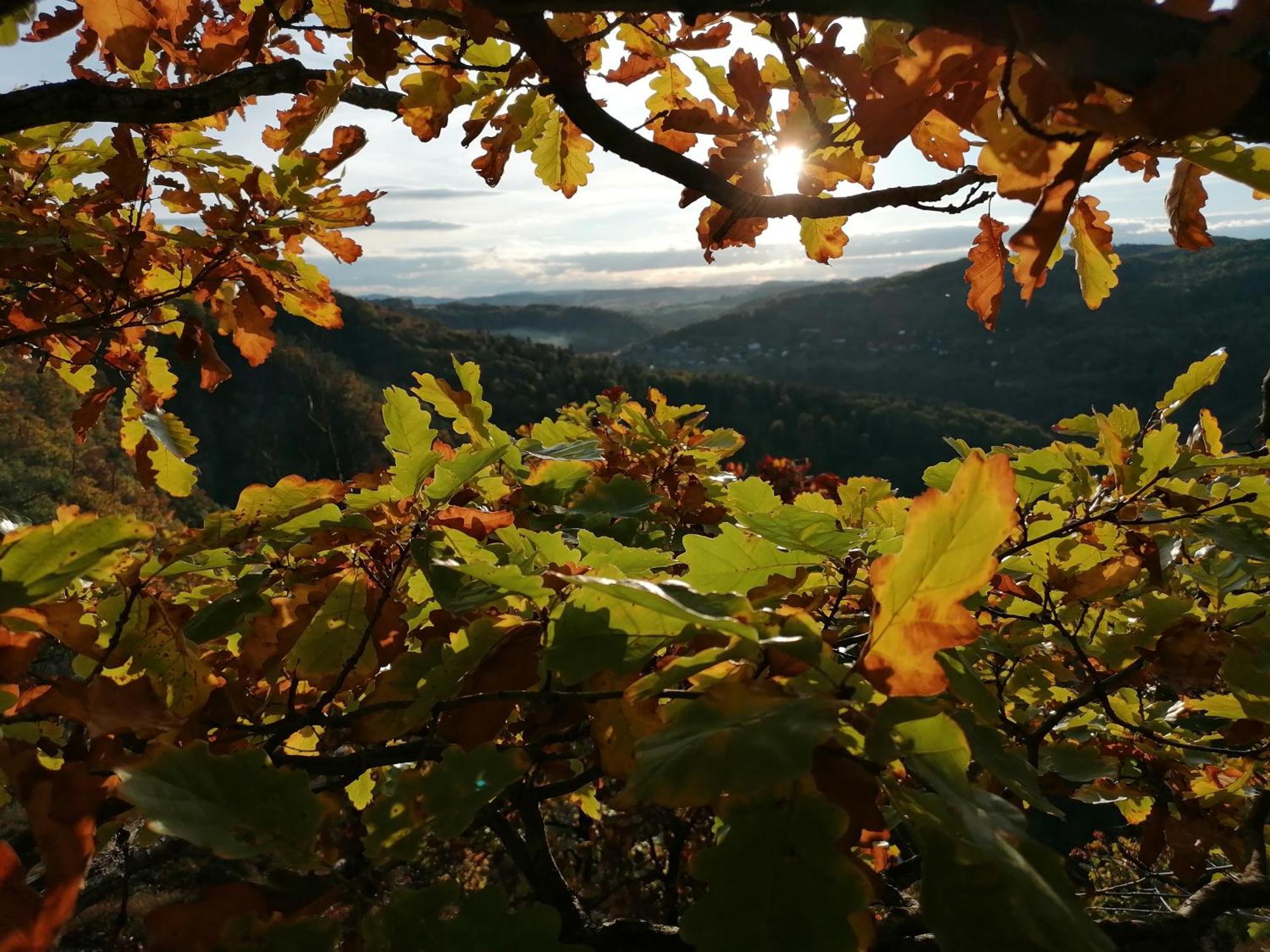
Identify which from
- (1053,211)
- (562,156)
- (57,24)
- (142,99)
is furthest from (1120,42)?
(57,24)

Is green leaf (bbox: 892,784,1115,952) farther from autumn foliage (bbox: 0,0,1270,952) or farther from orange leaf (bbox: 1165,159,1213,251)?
orange leaf (bbox: 1165,159,1213,251)

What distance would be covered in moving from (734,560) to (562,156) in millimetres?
1259

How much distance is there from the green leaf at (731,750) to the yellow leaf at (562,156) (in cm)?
155

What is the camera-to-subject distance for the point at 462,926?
563 mm

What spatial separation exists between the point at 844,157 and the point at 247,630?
1420 mm

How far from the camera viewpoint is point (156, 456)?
215cm

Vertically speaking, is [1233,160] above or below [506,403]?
above

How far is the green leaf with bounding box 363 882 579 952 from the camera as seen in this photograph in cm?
55

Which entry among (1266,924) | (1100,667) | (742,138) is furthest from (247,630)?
(1266,924)

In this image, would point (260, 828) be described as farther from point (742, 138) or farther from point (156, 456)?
point (156, 456)

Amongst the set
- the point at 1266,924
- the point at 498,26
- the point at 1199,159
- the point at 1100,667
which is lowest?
the point at 1266,924

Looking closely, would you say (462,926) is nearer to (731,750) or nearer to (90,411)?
(731,750)

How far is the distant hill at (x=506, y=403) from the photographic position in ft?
142

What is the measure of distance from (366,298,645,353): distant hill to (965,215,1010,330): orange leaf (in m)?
108
